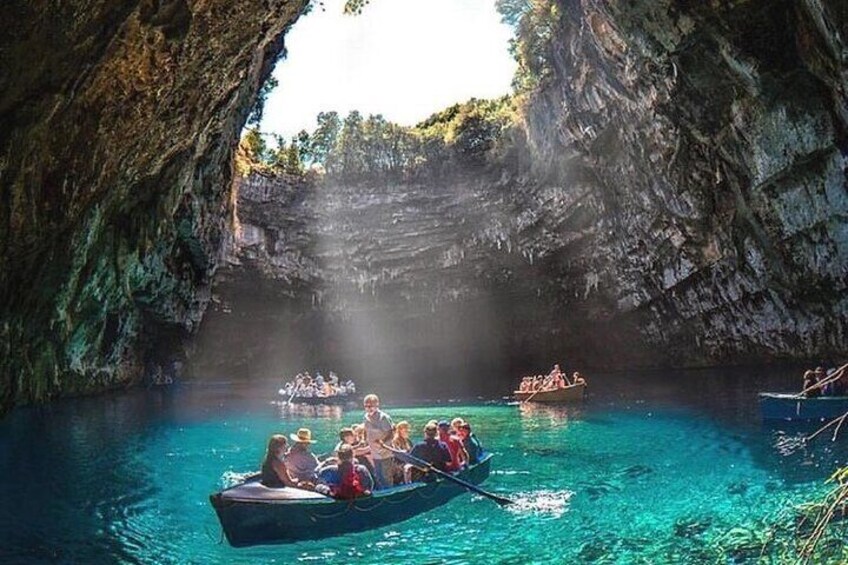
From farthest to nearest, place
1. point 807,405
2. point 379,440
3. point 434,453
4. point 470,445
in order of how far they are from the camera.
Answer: point 807,405 → point 470,445 → point 434,453 → point 379,440

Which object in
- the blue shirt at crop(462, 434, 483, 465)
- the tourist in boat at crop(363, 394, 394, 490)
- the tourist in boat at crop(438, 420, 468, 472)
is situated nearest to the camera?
the tourist in boat at crop(363, 394, 394, 490)

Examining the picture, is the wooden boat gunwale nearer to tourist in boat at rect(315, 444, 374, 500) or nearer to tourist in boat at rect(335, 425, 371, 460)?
tourist in boat at rect(335, 425, 371, 460)

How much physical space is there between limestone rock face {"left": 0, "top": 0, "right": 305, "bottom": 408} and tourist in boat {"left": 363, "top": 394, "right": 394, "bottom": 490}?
5.93 m

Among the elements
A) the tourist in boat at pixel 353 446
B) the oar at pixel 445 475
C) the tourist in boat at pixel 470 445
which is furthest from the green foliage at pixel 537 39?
the tourist in boat at pixel 353 446

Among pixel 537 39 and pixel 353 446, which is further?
pixel 537 39

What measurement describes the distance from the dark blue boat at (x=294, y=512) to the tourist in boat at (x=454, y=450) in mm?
1489

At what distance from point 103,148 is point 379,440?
6.49 m

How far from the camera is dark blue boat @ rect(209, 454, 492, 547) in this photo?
347 inches

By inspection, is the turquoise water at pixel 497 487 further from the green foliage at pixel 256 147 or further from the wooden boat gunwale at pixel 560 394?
the green foliage at pixel 256 147

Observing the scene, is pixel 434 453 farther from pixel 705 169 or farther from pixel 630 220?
pixel 630 220

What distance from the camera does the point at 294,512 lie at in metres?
9.09

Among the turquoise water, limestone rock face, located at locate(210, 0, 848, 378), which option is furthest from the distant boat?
limestone rock face, located at locate(210, 0, 848, 378)

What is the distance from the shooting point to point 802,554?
2641 millimetres

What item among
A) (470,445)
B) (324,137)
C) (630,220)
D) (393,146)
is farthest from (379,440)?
(324,137)
